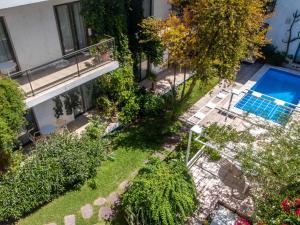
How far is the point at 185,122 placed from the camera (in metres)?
17.5

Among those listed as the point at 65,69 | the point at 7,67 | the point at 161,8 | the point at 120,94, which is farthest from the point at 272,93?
the point at 7,67

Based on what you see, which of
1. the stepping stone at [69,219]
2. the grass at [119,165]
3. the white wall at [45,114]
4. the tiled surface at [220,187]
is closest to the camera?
the stepping stone at [69,219]

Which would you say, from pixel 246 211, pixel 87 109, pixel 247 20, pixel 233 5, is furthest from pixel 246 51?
pixel 87 109

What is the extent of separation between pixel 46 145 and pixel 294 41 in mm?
21417

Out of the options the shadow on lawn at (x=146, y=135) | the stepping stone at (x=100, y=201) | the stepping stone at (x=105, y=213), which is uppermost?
the shadow on lawn at (x=146, y=135)

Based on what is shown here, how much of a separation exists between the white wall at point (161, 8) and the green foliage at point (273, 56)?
10586mm

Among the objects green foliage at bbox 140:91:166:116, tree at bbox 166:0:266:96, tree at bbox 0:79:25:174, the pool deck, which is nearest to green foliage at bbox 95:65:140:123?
green foliage at bbox 140:91:166:116

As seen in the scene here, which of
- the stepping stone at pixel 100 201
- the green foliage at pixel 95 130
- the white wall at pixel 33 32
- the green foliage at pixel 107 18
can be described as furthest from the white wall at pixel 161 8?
the stepping stone at pixel 100 201

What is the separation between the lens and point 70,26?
13984mm

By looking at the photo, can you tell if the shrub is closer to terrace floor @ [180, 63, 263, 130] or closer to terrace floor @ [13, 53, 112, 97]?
terrace floor @ [180, 63, 263, 130]

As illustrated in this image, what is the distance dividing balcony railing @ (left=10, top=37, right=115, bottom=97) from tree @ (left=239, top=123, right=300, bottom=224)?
8141 millimetres

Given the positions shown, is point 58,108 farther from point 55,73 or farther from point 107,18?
point 107,18

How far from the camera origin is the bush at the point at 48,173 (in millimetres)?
11500

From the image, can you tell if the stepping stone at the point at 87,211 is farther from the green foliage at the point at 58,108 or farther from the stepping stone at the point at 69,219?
the green foliage at the point at 58,108
